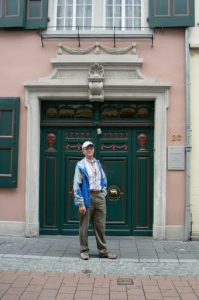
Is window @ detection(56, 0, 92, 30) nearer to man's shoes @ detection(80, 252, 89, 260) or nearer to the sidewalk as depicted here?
man's shoes @ detection(80, 252, 89, 260)

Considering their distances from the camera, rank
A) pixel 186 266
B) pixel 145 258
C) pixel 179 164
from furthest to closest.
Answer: pixel 179 164 → pixel 145 258 → pixel 186 266

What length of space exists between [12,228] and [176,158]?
11.8ft

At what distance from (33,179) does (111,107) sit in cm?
220

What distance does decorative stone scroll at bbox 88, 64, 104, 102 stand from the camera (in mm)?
8852

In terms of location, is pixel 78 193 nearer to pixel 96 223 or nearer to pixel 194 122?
pixel 96 223

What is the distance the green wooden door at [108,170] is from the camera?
30.2ft

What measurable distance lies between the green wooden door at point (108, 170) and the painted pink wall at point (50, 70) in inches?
18.7

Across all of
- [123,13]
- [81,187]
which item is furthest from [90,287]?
[123,13]

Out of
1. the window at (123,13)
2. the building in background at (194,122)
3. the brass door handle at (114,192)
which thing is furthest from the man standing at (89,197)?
the window at (123,13)

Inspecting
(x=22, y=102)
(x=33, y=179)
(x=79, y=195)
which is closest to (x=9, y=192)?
(x=33, y=179)

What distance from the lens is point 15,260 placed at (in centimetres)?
715

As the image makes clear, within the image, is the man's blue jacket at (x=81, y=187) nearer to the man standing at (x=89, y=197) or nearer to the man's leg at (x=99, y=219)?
the man standing at (x=89, y=197)

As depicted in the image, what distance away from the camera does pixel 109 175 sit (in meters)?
9.27

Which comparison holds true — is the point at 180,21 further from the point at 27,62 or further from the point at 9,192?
the point at 9,192
